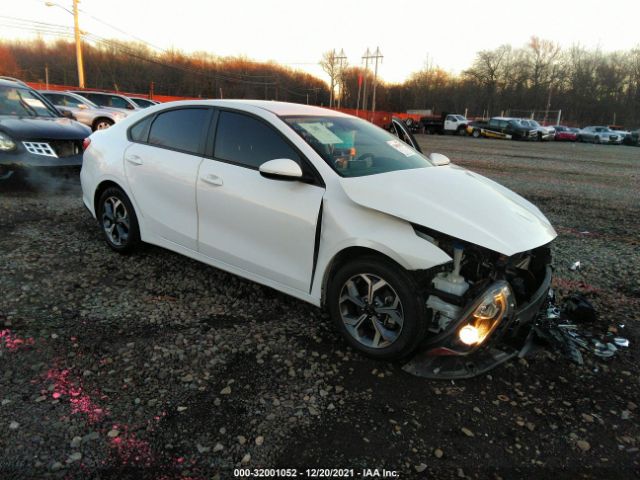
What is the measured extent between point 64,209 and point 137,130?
2.86 m

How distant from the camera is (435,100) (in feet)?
256

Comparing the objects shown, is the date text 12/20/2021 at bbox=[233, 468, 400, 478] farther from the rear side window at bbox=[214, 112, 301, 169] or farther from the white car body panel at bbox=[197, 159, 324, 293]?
the rear side window at bbox=[214, 112, 301, 169]

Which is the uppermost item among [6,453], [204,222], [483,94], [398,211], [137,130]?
[483,94]

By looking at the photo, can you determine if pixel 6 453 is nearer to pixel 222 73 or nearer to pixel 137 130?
pixel 137 130

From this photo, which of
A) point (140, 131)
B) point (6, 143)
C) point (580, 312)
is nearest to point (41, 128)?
point (6, 143)

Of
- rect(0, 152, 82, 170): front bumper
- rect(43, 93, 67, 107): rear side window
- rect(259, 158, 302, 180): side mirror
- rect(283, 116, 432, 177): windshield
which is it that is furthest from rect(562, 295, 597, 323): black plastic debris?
rect(43, 93, 67, 107): rear side window

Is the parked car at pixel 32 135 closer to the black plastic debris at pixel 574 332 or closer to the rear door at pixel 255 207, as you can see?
the rear door at pixel 255 207

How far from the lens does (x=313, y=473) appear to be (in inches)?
83.9

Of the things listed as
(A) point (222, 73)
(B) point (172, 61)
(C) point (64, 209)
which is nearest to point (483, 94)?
(A) point (222, 73)

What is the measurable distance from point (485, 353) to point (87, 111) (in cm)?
1429

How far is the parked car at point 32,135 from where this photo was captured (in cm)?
699

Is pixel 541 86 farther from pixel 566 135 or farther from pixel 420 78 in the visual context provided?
pixel 566 135

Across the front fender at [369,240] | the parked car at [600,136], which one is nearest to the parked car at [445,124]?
the parked car at [600,136]

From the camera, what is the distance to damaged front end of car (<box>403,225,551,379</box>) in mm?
2652
